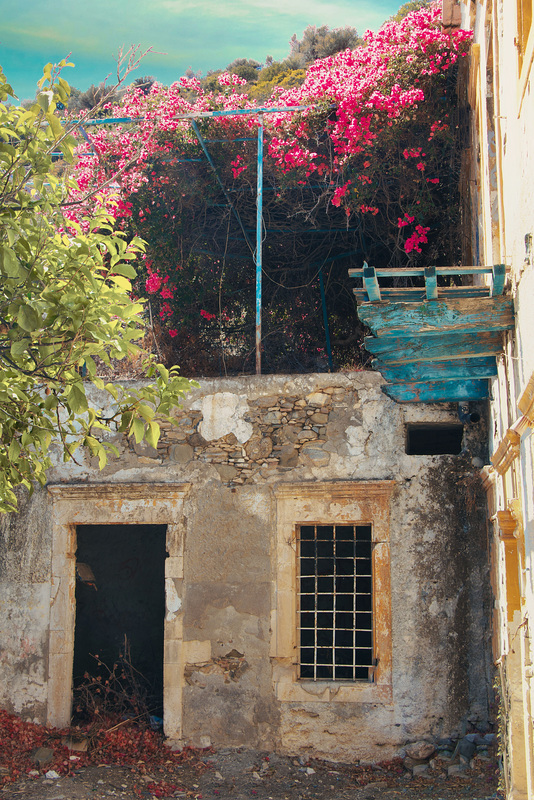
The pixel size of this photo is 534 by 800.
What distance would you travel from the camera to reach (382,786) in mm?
6227

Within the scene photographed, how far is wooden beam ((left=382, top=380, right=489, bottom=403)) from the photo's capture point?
639 centimetres

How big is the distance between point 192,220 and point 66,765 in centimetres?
659

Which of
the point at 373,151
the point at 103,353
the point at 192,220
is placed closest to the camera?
the point at 103,353

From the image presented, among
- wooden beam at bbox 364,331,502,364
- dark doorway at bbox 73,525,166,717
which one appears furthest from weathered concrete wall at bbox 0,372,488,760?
dark doorway at bbox 73,525,166,717

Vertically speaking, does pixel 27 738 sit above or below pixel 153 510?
below

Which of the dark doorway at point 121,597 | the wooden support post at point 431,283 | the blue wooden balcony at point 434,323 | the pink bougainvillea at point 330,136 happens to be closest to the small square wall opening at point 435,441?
the pink bougainvillea at point 330,136

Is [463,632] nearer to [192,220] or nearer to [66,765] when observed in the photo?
[66,765]

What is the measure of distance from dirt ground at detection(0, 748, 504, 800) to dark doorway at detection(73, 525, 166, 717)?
8.58ft

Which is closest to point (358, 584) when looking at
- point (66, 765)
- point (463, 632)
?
point (463, 632)

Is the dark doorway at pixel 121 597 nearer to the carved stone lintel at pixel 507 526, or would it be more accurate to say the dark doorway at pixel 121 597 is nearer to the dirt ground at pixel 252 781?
the dirt ground at pixel 252 781

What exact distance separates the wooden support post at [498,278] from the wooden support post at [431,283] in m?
0.36

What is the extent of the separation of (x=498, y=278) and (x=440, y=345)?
31.3 inches

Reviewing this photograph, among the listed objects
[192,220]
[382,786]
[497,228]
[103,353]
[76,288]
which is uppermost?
[192,220]

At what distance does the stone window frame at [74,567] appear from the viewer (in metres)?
6.95
